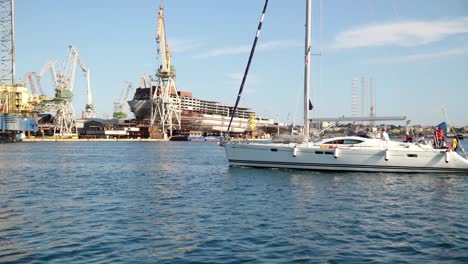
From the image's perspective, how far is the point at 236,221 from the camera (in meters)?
16.0

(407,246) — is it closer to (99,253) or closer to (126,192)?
(99,253)

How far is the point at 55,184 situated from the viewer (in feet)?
90.9

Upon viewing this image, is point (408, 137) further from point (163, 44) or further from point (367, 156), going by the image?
point (163, 44)

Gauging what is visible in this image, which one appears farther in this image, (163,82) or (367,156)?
(163,82)

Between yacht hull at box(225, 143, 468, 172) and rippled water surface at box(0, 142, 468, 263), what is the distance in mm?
3884

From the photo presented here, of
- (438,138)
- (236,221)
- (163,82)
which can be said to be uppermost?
(163,82)

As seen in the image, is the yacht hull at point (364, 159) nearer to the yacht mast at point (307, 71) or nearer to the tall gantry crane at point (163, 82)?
the yacht mast at point (307, 71)

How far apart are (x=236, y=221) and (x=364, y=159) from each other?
19.2 m

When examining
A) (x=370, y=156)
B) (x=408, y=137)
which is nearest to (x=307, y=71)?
(x=370, y=156)

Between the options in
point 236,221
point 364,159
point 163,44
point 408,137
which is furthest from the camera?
point 163,44

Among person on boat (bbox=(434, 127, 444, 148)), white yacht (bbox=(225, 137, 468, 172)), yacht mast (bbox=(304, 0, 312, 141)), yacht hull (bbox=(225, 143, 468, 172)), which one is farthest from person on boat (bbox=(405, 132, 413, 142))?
yacht mast (bbox=(304, 0, 312, 141))

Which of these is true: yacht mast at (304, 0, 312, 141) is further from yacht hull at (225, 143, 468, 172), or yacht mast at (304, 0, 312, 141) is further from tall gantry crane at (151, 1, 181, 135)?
tall gantry crane at (151, 1, 181, 135)

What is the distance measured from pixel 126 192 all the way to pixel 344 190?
1230 cm

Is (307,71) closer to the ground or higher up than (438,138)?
higher up
